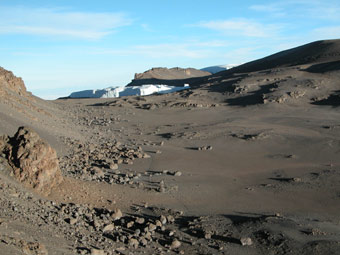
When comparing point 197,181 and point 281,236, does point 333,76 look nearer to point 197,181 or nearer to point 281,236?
point 197,181

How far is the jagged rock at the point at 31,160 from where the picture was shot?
26.6 feet

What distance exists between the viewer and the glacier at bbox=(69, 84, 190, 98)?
39.7m

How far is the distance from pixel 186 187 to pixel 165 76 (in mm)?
46225

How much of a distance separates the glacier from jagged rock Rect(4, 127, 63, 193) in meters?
29.8

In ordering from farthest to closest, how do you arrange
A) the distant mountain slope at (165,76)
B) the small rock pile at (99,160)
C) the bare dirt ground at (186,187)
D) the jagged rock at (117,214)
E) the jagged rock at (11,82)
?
1. the distant mountain slope at (165,76)
2. the jagged rock at (11,82)
3. the small rock pile at (99,160)
4. the jagged rock at (117,214)
5. the bare dirt ground at (186,187)

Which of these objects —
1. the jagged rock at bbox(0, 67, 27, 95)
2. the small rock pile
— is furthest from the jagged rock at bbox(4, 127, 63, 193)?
the jagged rock at bbox(0, 67, 27, 95)

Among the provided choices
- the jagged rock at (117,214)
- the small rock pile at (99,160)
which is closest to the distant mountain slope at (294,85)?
the small rock pile at (99,160)

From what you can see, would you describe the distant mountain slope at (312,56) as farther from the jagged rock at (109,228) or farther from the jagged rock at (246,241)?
the jagged rock at (109,228)

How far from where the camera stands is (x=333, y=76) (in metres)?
24.4

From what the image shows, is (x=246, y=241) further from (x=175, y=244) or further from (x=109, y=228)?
(x=109, y=228)

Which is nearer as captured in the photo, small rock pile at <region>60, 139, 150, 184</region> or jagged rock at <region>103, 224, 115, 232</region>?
jagged rock at <region>103, 224, 115, 232</region>

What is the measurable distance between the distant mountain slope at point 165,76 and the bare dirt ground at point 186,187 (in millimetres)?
29844

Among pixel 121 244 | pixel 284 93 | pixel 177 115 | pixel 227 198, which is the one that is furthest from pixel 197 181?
pixel 284 93

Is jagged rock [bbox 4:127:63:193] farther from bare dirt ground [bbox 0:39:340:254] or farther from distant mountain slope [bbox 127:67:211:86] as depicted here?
distant mountain slope [bbox 127:67:211:86]
